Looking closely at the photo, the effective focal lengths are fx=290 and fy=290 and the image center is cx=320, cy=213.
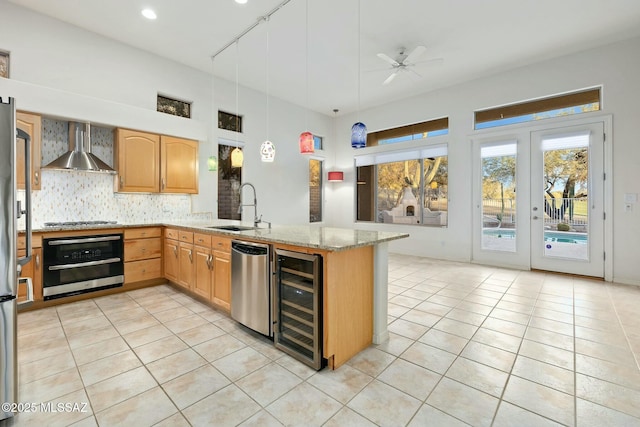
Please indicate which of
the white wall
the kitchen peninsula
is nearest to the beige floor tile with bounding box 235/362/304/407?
the kitchen peninsula

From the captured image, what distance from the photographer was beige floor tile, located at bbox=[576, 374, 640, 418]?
1.74m

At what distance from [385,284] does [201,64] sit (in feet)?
16.1

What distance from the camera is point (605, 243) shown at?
4.53 metres

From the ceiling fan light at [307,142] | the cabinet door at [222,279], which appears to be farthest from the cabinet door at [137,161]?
the ceiling fan light at [307,142]

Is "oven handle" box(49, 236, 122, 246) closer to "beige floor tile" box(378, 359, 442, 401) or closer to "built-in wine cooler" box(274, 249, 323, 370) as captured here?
"built-in wine cooler" box(274, 249, 323, 370)

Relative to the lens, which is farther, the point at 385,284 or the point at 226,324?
the point at 226,324

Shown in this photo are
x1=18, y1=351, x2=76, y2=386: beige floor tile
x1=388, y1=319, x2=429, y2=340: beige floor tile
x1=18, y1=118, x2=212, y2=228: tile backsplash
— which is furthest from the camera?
x1=18, y1=118, x2=212, y2=228: tile backsplash

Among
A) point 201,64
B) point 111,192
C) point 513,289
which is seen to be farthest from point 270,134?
point 513,289

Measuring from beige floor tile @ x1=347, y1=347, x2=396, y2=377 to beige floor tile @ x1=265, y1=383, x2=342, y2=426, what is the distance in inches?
16.7

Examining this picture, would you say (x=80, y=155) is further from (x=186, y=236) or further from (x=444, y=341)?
(x=444, y=341)

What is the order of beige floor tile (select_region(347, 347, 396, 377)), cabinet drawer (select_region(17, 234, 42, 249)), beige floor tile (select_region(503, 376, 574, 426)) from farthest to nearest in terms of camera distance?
cabinet drawer (select_region(17, 234, 42, 249))
beige floor tile (select_region(347, 347, 396, 377))
beige floor tile (select_region(503, 376, 574, 426))

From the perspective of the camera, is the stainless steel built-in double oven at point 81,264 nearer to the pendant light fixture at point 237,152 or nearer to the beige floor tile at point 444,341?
the pendant light fixture at point 237,152

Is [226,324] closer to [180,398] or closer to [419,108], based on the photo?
[180,398]

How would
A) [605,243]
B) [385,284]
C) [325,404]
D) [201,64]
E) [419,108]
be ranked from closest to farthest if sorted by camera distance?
[325,404]
[385,284]
[605,243]
[201,64]
[419,108]
